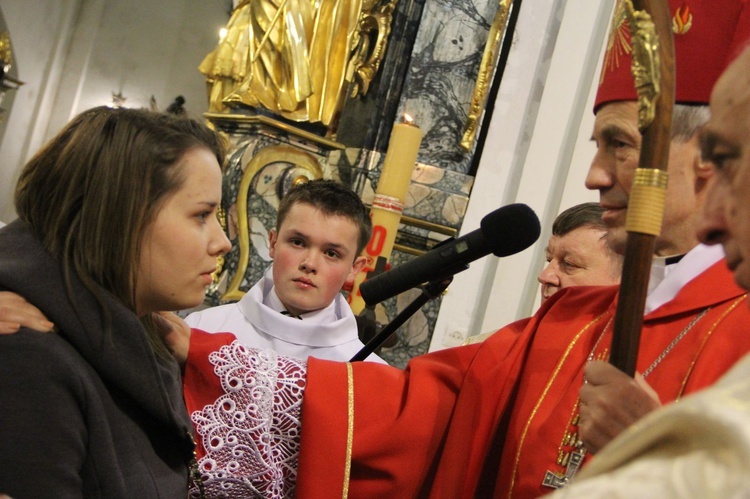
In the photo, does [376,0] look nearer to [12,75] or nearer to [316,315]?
[316,315]

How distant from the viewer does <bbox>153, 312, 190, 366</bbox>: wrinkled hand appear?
202 cm

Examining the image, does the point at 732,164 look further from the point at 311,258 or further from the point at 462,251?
the point at 311,258

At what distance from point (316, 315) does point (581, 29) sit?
240 cm

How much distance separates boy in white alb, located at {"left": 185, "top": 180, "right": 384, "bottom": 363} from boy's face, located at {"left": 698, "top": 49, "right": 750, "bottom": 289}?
2342 mm

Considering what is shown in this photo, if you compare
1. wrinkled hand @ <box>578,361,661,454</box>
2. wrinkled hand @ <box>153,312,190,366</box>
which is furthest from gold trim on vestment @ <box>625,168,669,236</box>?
wrinkled hand @ <box>153,312,190,366</box>

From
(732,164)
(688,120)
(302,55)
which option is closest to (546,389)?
(688,120)

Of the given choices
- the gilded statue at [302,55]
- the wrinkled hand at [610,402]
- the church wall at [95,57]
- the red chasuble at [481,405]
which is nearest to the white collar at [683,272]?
the red chasuble at [481,405]

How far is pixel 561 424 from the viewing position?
1.94m

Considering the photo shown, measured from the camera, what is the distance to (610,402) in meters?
1.35

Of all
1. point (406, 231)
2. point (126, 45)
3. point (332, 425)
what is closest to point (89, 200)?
point (332, 425)

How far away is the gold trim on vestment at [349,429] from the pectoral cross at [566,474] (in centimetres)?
43

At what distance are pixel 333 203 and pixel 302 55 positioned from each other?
6.18 feet

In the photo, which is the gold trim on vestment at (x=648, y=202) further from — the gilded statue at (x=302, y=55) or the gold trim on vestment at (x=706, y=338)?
the gilded statue at (x=302, y=55)

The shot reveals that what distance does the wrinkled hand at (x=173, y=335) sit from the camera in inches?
79.6
